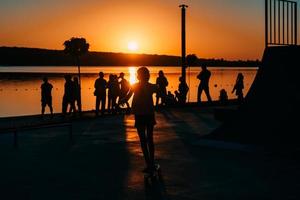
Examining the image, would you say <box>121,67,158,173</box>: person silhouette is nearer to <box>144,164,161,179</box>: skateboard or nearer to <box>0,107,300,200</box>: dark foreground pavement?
<box>144,164,161,179</box>: skateboard

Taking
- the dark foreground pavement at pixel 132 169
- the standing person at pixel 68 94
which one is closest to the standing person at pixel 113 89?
the standing person at pixel 68 94

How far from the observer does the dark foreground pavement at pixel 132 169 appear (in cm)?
735

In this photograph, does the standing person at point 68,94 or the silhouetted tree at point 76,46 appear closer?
the standing person at point 68,94

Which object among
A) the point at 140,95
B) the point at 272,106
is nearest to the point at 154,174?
the point at 140,95

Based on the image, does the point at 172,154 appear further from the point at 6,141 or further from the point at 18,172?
the point at 6,141

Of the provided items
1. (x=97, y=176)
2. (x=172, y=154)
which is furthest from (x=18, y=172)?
(x=172, y=154)

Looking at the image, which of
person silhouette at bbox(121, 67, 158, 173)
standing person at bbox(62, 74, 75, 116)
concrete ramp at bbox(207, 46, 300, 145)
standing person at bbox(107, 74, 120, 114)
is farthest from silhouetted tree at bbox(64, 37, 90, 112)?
person silhouette at bbox(121, 67, 158, 173)

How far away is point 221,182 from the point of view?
794cm

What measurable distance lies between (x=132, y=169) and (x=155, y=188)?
1551 mm

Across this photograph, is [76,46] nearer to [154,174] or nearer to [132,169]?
[132,169]

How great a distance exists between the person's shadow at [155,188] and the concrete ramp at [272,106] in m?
3.18

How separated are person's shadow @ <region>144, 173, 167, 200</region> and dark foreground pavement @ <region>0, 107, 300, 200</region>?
1 cm

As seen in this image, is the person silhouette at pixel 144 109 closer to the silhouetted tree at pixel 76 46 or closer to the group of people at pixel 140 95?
the group of people at pixel 140 95

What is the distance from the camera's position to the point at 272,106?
10.9 metres
